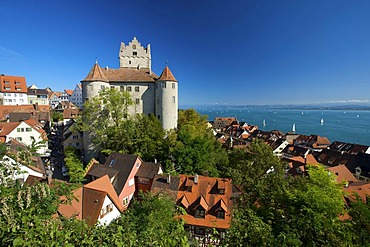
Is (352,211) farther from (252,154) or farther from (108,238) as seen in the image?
(252,154)

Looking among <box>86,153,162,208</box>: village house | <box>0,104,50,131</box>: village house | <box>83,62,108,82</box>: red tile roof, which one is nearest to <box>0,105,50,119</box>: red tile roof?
<box>0,104,50,131</box>: village house

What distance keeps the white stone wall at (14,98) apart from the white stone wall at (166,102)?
58.1 m

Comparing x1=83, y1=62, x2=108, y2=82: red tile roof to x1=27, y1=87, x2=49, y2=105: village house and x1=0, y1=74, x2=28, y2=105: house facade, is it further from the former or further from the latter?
x1=27, y1=87, x2=49, y2=105: village house

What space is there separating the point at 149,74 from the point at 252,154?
22.1m

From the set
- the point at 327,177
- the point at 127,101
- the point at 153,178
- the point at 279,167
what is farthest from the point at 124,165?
the point at 327,177

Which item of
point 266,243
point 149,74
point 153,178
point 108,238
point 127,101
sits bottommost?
point 153,178

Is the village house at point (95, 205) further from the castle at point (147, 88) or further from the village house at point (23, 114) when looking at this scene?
the village house at point (23, 114)

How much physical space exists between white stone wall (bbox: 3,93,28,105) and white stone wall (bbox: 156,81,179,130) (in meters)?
58.1

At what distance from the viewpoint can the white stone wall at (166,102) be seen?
32.8 metres

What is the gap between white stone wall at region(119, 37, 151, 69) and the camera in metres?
40.4

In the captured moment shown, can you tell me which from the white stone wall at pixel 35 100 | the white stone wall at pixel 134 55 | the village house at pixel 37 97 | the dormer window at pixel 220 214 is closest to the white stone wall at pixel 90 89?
the white stone wall at pixel 134 55

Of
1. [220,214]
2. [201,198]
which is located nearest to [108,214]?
[201,198]

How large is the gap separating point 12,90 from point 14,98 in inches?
98.4

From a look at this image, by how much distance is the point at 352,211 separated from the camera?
8969mm
